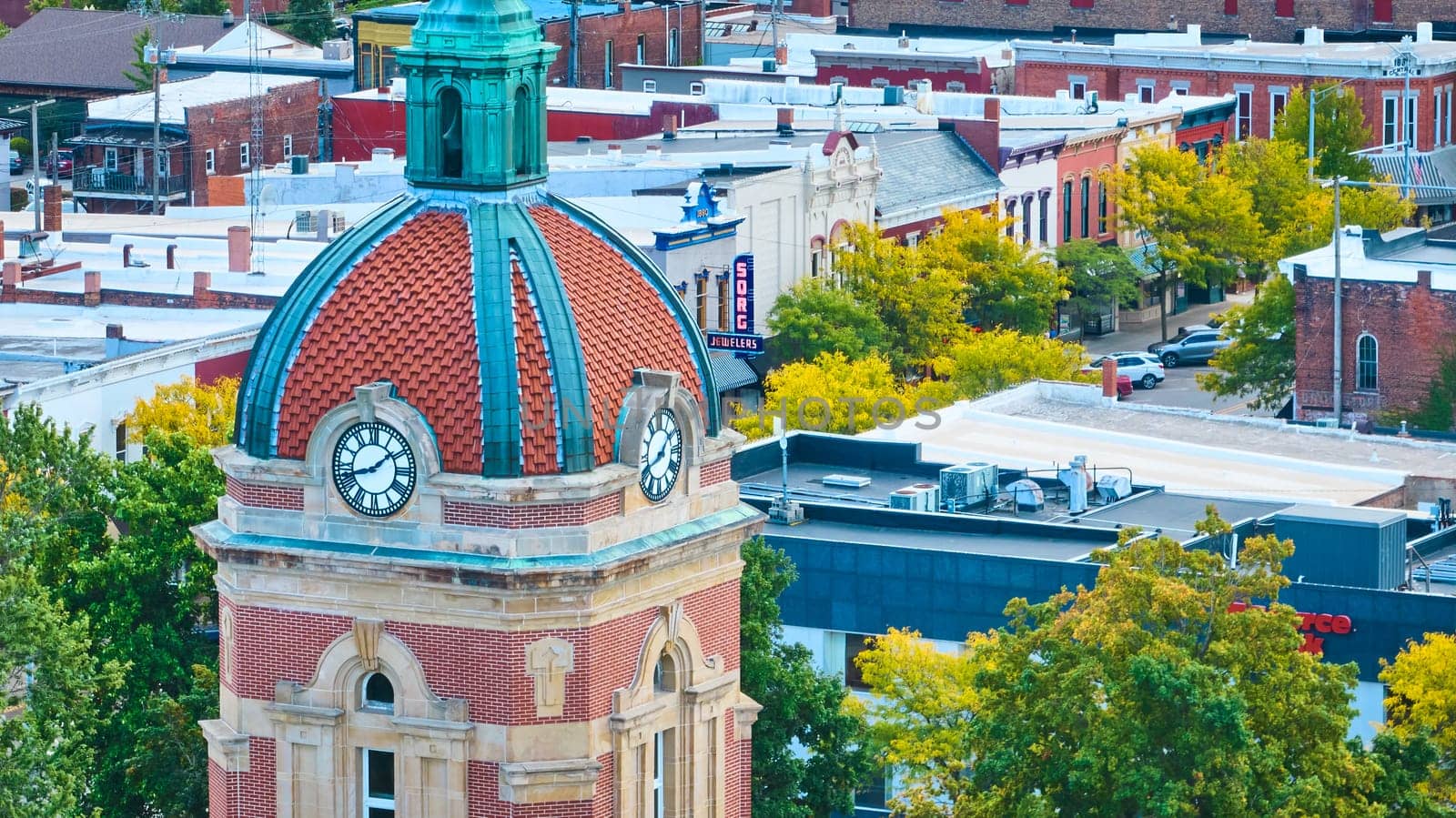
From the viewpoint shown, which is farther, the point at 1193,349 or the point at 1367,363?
the point at 1193,349

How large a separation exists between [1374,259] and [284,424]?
67820mm

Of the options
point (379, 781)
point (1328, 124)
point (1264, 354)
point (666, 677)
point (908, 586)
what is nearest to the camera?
point (379, 781)

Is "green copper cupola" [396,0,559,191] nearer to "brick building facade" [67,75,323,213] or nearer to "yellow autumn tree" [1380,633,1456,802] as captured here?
"yellow autumn tree" [1380,633,1456,802]

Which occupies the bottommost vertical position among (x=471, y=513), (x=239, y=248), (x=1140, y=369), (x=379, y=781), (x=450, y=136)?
Answer: (x=1140, y=369)

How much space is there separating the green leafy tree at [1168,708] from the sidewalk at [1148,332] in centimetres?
7317

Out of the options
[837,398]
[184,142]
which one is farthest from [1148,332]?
[837,398]

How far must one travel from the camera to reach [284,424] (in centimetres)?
4288

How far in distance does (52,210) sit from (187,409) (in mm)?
32538

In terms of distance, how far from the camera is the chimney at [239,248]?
10112 centimetres

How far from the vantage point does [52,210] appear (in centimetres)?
11425

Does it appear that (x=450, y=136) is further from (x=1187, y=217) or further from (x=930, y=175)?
(x=1187, y=217)

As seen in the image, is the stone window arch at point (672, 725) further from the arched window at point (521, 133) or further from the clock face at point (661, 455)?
the arched window at point (521, 133)

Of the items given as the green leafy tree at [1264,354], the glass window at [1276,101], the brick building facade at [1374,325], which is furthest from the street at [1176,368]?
the glass window at [1276,101]

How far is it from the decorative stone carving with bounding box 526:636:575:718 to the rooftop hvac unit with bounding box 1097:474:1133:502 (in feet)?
121
